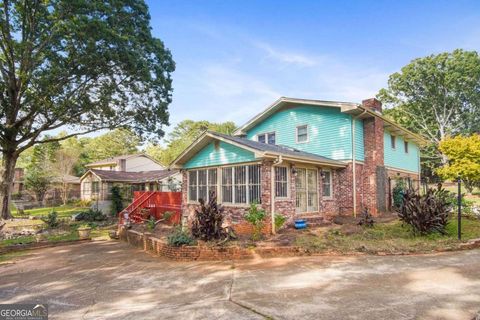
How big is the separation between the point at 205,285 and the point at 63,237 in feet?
35.9

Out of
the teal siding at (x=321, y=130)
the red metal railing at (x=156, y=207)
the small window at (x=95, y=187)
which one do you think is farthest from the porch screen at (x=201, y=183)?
the small window at (x=95, y=187)

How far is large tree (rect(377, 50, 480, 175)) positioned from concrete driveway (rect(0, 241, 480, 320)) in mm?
33316

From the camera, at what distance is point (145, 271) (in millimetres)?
7637

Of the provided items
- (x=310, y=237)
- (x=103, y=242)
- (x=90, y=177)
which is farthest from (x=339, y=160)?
(x=90, y=177)

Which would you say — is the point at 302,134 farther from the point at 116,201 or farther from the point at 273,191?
the point at 116,201

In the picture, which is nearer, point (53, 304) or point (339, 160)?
point (53, 304)

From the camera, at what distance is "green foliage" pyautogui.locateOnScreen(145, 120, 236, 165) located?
157 feet

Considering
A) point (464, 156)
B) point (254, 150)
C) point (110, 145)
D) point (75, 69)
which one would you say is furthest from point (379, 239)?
point (110, 145)

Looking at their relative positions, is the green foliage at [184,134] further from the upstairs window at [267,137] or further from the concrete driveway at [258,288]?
the concrete driveway at [258,288]

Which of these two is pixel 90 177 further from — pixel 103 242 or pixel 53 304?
pixel 53 304

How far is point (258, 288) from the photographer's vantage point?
5652 mm

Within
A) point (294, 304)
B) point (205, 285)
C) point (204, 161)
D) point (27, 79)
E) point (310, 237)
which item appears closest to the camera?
point (294, 304)

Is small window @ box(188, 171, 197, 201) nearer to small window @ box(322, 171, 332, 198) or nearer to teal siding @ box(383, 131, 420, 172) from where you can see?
small window @ box(322, 171, 332, 198)

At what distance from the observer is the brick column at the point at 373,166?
13.8 meters
